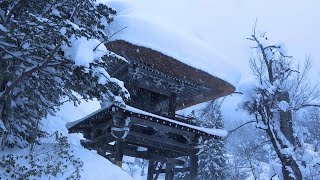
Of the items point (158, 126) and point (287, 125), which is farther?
point (287, 125)

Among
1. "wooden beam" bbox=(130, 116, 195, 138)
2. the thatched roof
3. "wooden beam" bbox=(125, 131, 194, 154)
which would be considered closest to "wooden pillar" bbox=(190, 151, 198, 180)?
"wooden beam" bbox=(125, 131, 194, 154)

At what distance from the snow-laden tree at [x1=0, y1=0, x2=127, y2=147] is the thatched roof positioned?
7.08ft

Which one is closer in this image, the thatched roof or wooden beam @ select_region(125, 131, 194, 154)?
the thatched roof

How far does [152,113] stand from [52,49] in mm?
4827

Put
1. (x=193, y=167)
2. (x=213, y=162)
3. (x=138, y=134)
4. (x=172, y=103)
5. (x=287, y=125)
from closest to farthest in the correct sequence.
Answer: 1. (x=138, y=134)
2. (x=287, y=125)
3. (x=193, y=167)
4. (x=172, y=103)
5. (x=213, y=162)

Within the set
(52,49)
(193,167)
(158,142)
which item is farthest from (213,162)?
(52,49)

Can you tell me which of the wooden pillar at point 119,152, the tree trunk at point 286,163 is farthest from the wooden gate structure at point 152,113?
the tree trunk at point 286,163

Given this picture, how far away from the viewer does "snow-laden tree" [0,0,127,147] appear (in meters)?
4.96

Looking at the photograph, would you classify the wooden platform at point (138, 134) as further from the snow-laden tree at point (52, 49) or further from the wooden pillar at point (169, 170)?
the snow-laden tree at point (52, 49)

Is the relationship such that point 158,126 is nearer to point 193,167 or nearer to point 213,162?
point 193,167

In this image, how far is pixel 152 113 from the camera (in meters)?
9.76

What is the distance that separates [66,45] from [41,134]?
357 cm

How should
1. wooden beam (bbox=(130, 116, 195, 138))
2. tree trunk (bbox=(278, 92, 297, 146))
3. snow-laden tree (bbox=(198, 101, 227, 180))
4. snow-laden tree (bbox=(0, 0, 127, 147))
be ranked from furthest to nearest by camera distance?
1. snow-laden tree (bbox=(198, 101, 227, 180))
2. tree trunk (bbox=(278, 92, 297, 146))
3. wooden beam (bbox=(130, 116, 195, 138))
4. snow-laden tree (bbox=(0, 0, 127, 147))

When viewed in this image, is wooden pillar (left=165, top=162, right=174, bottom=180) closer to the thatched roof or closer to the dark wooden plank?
the dark wooden plank
